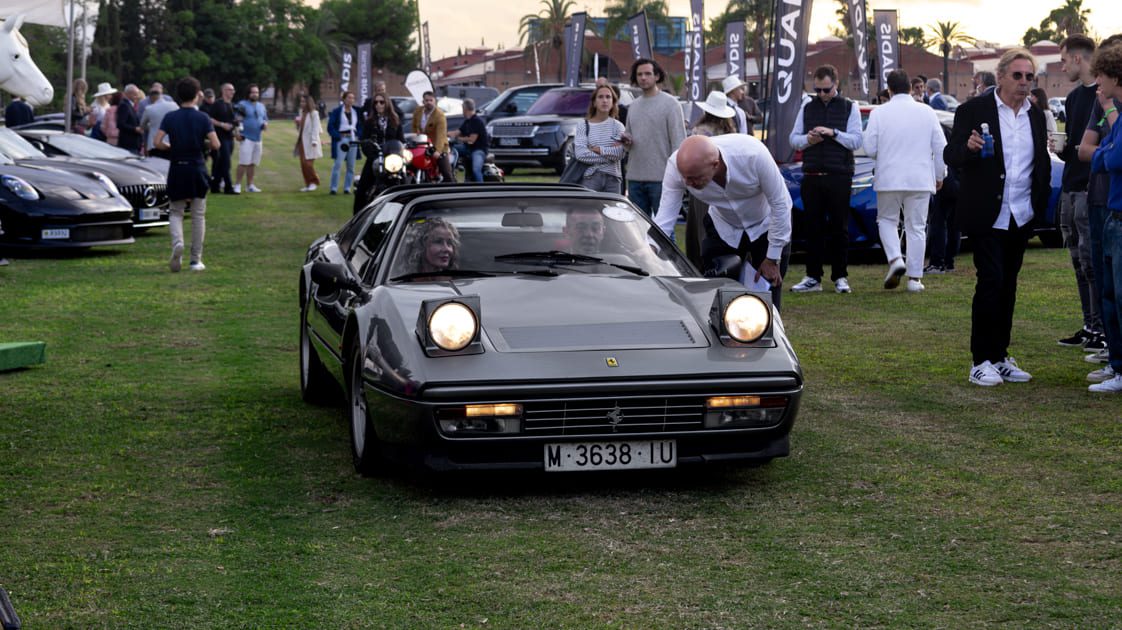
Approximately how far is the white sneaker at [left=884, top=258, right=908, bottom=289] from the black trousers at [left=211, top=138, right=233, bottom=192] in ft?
52.7

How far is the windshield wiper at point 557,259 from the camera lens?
268 inches

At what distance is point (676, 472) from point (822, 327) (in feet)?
16.0

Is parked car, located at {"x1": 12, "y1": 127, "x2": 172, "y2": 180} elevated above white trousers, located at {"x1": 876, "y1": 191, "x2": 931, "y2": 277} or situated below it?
above

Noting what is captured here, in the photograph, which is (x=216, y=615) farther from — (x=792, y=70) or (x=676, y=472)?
(x=792, y=70)

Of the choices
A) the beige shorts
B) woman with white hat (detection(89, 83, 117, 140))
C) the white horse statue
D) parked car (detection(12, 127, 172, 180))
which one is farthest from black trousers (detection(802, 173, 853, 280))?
woman with white hat (detection(89, 83, 117, 140))

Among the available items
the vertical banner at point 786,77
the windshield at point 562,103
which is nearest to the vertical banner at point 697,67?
the windshield at point 562,103

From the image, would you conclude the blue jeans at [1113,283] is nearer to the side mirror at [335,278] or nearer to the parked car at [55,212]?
the side mirror at [335,278]

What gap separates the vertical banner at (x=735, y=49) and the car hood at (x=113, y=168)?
1277 cm

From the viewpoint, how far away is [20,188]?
53.9ft

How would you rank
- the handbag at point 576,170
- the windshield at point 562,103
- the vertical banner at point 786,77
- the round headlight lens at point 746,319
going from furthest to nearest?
the windshield at point 562,103
the vertical banner at point 786,77
the handbag at point 576,170
the round headlight lens at point 746,319

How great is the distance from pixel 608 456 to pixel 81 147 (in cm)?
1664

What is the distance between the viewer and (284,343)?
10.5m

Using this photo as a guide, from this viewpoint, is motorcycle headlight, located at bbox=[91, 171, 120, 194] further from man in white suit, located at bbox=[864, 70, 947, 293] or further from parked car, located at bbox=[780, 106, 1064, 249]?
man in white suit, located at bbox=[864, 70, 947, 293]

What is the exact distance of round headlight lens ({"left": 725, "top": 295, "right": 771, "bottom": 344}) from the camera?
609 centimetres
